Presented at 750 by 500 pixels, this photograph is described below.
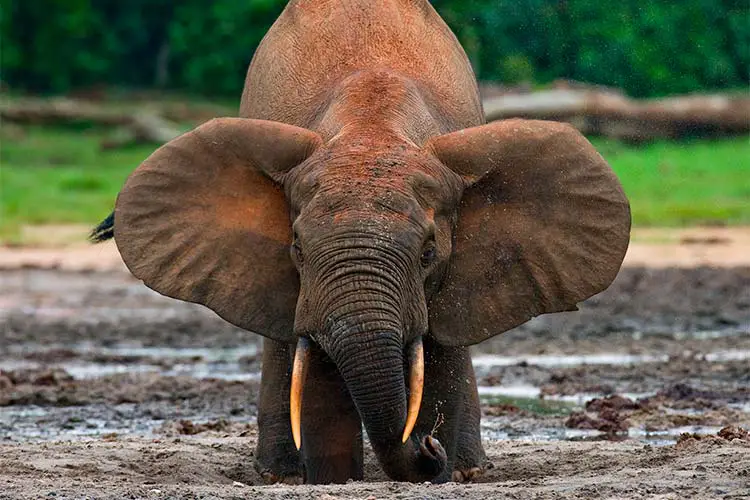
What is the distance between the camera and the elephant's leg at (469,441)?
765 cm

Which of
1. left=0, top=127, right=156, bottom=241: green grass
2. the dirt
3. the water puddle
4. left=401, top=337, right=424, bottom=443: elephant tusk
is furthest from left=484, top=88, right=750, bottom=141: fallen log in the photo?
left=401, top=337, right=424, bottom=443: elephant tusk

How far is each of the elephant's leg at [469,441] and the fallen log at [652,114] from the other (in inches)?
792

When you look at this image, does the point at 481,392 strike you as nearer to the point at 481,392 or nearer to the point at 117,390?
the point at 481,392

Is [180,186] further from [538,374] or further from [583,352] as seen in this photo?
[583,352]

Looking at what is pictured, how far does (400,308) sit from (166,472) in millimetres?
1702

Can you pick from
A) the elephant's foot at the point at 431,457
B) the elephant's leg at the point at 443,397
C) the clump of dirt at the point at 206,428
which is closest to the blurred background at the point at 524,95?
the clump of dirt at the point at 206,428

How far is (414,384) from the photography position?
6.45 meters

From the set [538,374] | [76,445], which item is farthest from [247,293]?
[538,374]

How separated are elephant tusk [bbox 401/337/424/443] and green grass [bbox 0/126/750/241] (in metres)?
14.4

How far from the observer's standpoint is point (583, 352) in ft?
41.3

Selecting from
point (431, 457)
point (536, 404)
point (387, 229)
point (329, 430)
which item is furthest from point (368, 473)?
point (536, 404)

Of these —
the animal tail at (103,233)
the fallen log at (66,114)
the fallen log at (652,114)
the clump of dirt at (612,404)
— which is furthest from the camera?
the fallen log at (66,114)

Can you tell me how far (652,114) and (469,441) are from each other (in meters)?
21.3

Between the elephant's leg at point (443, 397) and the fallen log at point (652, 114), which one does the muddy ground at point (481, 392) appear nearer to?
the elephant's leg at point (443, 397)
